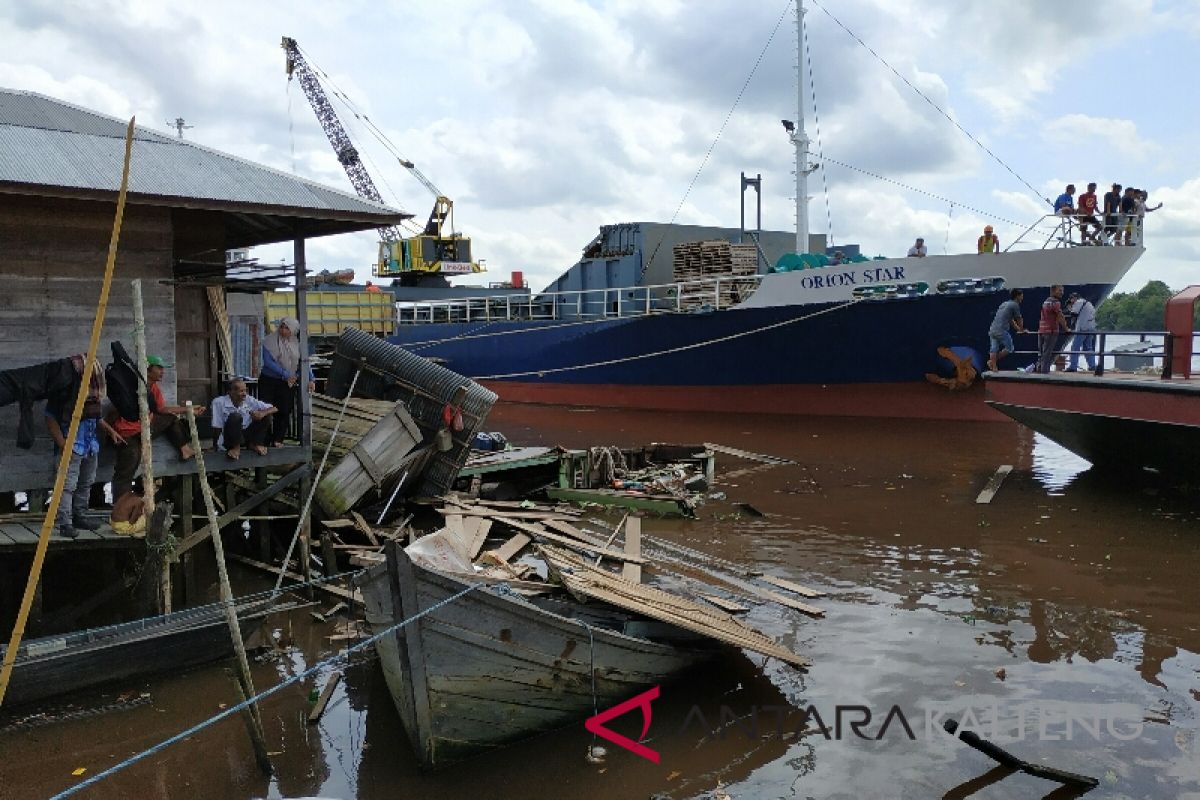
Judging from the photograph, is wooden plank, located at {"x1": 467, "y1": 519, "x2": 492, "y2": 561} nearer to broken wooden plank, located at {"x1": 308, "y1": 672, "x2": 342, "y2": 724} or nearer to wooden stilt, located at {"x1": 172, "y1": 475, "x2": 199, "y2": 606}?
broken wooden plank, located at {"x1": 308, "y1": 672, "x2": 342, "y2": 724}

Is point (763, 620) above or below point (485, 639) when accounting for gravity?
below

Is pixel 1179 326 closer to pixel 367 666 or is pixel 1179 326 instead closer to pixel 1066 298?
pixel 1066 298

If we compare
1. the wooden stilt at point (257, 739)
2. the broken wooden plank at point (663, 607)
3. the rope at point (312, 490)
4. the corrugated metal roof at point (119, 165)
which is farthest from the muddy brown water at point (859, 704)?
the corrugated metal roof at point (119, 165)

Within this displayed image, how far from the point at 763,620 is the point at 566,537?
89.7 inches

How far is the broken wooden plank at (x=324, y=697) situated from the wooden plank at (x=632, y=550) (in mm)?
2475

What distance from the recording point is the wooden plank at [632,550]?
8.22 metres

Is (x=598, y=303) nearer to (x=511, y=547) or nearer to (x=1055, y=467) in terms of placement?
(x=1055, y=467)

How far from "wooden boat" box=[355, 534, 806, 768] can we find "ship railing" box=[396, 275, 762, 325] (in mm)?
18664

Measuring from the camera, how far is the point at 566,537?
9.77 m

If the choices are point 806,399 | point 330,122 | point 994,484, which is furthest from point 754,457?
point 330,122

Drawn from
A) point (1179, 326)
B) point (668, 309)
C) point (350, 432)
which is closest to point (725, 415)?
point (668, 309)

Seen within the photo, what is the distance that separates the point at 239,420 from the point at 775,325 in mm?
17387

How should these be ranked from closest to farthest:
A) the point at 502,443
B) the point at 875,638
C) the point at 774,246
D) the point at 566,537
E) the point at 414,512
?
the point at 875,638 → the point at 566,537 → the point at 414,512 → the point at 502,443 → the point at 774,246

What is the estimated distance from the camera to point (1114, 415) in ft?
43.2
